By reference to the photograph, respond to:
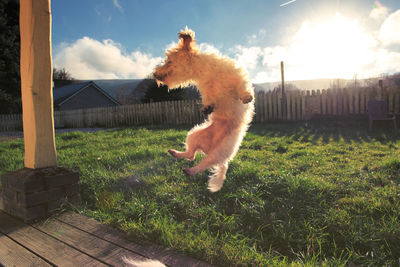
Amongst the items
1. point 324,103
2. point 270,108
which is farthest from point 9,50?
point 324,103

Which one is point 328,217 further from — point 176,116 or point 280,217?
point 176,116

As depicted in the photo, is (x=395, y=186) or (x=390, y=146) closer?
(x=395, y=186)

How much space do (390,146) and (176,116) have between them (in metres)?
10.7

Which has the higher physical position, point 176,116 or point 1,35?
point 1,35

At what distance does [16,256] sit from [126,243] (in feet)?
2.90

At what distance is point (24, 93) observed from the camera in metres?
2.66

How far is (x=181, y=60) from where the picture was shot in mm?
1348

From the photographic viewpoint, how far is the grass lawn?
211 centimetres

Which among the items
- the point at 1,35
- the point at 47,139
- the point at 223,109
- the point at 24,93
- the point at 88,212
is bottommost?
the point at 88,212

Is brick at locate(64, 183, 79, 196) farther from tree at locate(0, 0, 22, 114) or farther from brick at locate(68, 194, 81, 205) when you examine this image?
tree at locate(0, 0, 22, 114)

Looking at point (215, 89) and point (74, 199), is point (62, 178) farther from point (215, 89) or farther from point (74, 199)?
point (215, 89)

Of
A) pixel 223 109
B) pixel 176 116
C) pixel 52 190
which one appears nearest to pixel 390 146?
pixel 223 109

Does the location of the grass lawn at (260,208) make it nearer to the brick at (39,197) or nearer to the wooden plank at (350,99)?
the brick at (39,197)

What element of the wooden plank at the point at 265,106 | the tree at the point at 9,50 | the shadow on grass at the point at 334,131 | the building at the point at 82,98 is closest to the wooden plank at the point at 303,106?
the shadow on grass at the point at 334,131
